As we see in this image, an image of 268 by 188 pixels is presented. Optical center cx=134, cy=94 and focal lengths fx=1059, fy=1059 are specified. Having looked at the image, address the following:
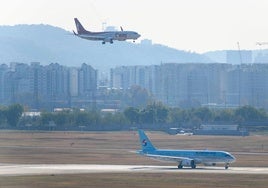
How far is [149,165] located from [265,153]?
23965 millimetres

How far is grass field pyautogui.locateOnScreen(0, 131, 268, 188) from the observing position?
79.8 metres

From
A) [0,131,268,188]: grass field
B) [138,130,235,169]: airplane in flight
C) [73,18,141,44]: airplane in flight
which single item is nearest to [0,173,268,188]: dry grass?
[0,131,268,188]: grass field

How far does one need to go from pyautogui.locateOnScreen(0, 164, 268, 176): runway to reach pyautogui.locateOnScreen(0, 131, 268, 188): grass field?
11.7ft

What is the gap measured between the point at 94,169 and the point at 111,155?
21837mm

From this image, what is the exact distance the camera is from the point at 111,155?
116 meters

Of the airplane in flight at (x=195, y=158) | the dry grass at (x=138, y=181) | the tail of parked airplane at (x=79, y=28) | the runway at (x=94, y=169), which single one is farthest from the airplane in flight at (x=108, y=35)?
the dry grass at (x=138, y=181)

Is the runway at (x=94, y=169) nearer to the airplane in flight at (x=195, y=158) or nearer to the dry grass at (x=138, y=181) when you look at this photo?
the airplane in flight at (x=195, y=158)

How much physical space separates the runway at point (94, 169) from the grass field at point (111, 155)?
3563 millimetres

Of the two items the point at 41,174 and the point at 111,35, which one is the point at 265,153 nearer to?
the point at 111,35

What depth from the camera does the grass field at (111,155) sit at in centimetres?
7975

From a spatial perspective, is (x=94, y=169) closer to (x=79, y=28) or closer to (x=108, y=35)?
(x=108, y=35)

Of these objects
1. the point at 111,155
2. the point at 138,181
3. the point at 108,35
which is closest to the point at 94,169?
the point at 138,181

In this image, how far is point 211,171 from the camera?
9431 cm

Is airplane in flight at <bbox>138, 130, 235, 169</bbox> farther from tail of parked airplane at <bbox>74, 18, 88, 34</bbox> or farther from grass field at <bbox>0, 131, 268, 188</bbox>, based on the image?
tail of parked airplane at <bbox>74, 18, 88, 34</bbox>
